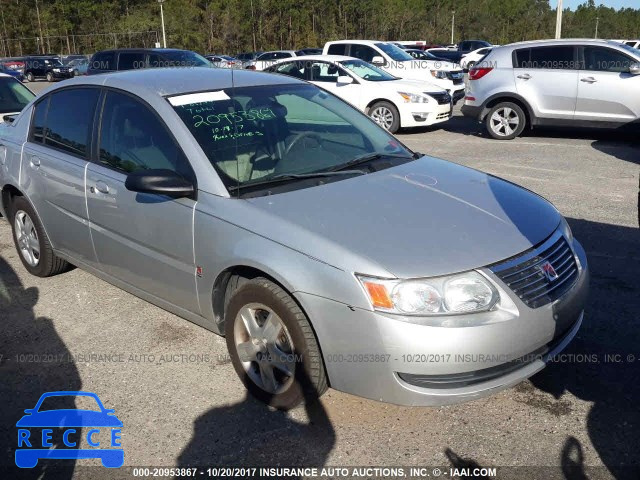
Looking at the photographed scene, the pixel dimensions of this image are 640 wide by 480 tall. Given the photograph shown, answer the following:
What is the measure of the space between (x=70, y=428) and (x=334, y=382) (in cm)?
142

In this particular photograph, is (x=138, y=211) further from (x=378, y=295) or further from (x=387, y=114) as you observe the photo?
(x=387, y=114)

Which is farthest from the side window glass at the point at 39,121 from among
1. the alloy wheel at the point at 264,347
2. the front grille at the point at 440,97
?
the front grille at the point at 440,97

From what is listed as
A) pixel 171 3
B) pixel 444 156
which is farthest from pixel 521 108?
pixel 171 3

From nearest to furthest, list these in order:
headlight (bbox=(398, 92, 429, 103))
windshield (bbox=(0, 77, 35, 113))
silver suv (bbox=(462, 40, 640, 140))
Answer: windshield (bbox=(0, 77, 35, 113)) → silver suv (bbox=(462, 40, 640, 140)) → headlight (bbox=(398, 92, 429, 103))

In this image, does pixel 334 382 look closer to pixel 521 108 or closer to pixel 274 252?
pixel 274 252

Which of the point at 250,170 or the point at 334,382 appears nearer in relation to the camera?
the point at 334,382

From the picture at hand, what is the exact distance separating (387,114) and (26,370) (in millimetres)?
9807

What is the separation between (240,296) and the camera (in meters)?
3.24

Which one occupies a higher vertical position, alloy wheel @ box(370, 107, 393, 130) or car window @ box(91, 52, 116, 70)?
car window @ box(91, 52, 116, 70)

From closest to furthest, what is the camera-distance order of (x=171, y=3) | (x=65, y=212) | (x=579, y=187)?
(x=65, y=212)
(x=579, y=187)
(x=171, y=3)

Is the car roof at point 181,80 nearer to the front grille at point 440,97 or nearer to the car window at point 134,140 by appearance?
the car window at point 134,140

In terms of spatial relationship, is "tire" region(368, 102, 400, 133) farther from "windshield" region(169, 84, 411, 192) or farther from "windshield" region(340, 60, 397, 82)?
"windshield" region(169, 84, 411, 192)

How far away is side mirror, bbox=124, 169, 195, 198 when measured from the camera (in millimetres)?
3332

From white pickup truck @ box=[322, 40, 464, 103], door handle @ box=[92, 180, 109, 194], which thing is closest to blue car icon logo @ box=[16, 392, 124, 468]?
door handle @ box=[92, 180, 109, 194]
